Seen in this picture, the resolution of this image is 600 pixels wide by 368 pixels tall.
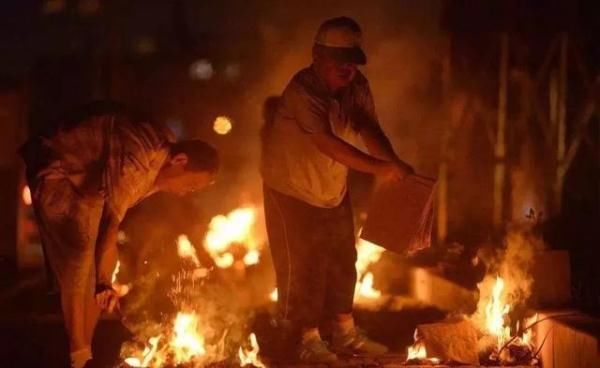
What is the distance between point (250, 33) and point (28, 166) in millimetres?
4730

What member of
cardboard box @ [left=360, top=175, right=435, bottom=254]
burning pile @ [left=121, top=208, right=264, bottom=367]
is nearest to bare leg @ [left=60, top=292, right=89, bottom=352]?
burning pile @ [left=121, top=208, right=264, bottom=367]

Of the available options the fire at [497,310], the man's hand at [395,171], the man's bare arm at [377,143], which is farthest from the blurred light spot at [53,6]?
the fire at [497,310]

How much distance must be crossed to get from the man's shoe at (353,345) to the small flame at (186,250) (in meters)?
1.76

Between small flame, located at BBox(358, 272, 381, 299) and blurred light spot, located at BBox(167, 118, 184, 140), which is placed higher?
blurred light spot, located at BBox(167, 118, 184, 140)

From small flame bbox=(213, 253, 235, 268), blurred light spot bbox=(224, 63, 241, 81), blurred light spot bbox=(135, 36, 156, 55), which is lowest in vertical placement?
small flame bbox=(213, 253, 235, 268)

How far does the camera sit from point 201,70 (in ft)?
35.5

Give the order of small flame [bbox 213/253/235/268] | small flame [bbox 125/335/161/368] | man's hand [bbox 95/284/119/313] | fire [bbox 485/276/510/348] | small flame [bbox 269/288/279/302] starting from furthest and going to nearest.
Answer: small flame [bbox 213/253/235/268], small flame [bbox 269/288/279/302], fire [bbox 485/276/510/348], small flame [bbox 125/335/161/368], man's hand [bbox 95/284/119/313]

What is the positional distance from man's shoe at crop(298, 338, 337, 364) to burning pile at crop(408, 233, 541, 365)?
613 millimetres

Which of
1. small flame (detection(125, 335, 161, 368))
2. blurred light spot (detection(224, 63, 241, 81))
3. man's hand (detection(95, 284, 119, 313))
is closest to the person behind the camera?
man's hand (detection(95, 284, 119, 313))

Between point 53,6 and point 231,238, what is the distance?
4.39 m

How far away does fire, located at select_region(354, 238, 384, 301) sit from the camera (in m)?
8.42

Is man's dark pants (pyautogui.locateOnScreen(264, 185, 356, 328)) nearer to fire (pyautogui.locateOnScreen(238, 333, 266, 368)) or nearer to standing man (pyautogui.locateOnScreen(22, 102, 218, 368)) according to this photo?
fire (pyautogui.locateOnScreen(238, 333, 266, 368))

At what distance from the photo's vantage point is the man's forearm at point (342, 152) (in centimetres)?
580

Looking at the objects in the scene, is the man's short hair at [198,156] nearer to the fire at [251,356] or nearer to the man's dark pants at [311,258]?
the man's dark pants at [311,258]
